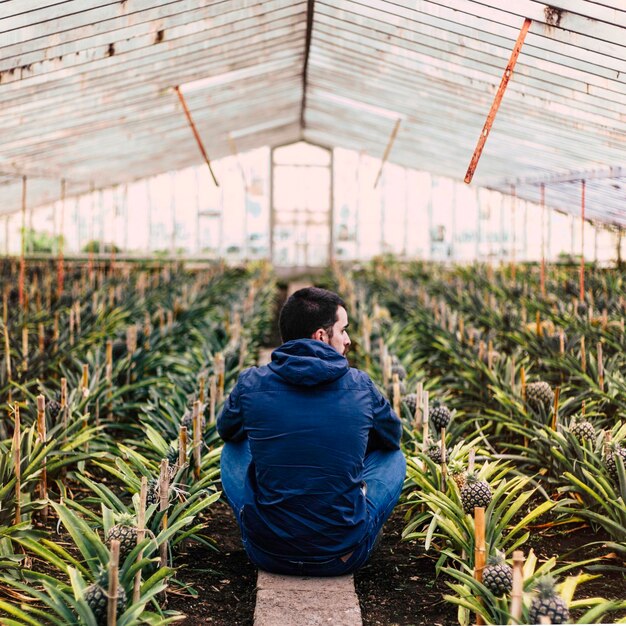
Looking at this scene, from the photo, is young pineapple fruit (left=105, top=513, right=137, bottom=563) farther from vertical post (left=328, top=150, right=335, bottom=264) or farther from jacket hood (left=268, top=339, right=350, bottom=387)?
vertical post (left=328, top=150, right=335, bottom=264)

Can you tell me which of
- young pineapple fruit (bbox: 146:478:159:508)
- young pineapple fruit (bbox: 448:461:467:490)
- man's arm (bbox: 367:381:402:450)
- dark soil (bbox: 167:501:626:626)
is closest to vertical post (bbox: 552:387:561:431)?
dark soil (bbox: 167:501:626:626)

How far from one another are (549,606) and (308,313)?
1.22m

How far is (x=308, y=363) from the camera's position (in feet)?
8.34

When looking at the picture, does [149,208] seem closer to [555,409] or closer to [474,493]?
[555,409]

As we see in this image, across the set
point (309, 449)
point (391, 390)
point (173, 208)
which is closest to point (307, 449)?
point (309, 449)

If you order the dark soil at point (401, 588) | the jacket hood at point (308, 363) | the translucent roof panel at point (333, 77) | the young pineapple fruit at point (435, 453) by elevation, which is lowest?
the dark soil at point (401, 588)

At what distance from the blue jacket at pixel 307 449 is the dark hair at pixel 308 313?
11cm

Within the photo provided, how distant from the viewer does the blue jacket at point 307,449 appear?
2568 mm

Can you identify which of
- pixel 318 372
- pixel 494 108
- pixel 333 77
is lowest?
pixel 318 372

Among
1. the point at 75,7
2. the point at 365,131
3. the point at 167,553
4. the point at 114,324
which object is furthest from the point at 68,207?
the point at 167,553

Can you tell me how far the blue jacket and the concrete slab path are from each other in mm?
108

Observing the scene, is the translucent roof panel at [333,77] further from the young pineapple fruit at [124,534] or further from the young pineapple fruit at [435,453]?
the young pineapple fruit at [124,534]

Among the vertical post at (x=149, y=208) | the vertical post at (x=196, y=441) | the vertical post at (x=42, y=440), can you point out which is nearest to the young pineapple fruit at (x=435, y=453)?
the vertical post at (x=196, y=441)

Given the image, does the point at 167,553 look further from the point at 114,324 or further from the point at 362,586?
the point at 114,324
